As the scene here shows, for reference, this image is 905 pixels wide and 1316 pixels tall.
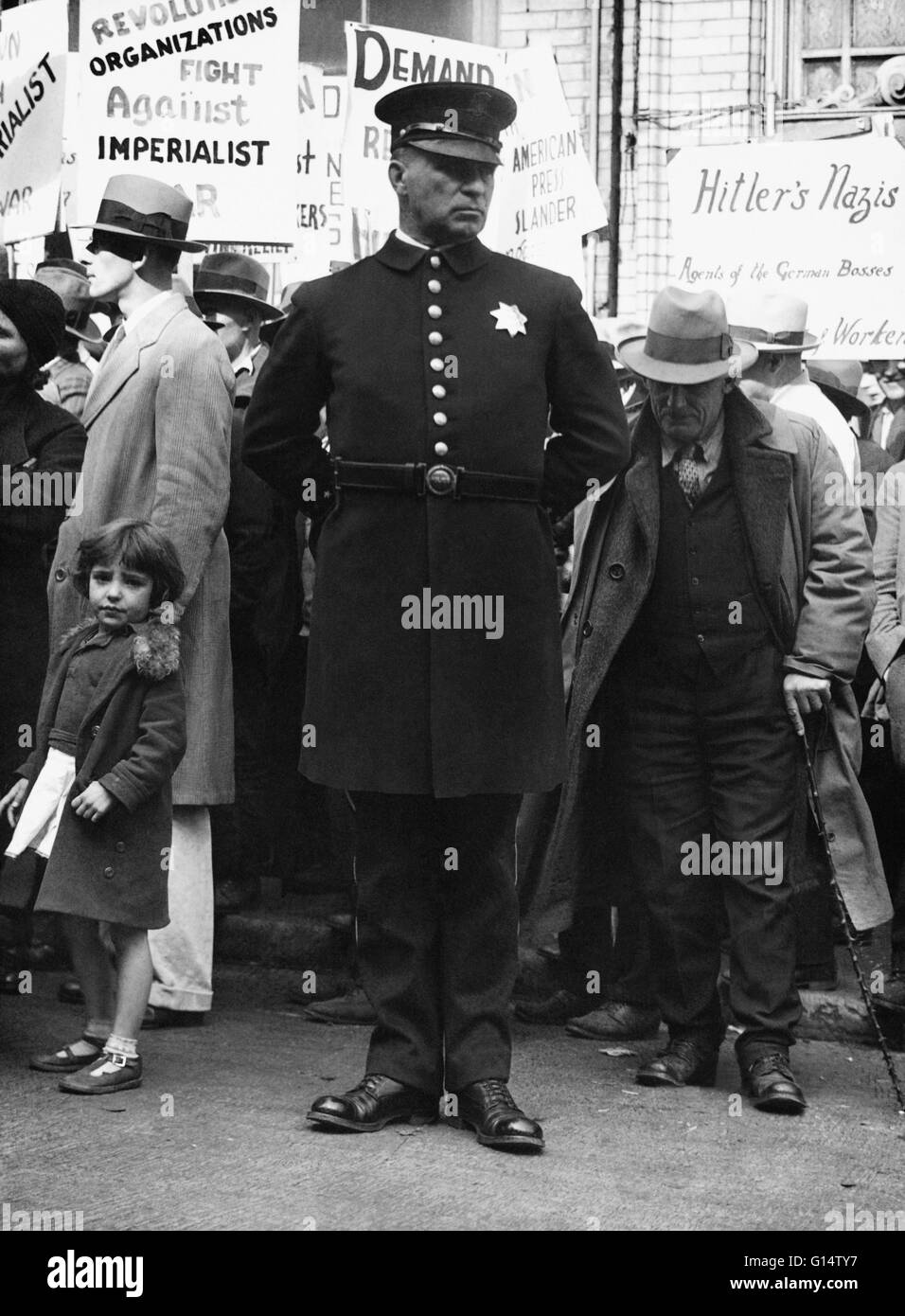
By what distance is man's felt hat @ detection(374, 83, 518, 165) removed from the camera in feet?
16.3

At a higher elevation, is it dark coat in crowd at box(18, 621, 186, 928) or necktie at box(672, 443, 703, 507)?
necktie at box(672, 443, 703, 507)

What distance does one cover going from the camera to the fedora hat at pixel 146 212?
20.9 feet

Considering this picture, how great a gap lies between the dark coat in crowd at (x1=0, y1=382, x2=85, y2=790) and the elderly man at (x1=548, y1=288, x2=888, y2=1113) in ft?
5.23

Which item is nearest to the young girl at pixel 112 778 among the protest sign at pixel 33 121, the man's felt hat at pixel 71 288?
the man's felt hat at pixel 71 288

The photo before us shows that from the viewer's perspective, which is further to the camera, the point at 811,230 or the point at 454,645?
the point at 811,230

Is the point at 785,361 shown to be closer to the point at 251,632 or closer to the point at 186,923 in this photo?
the point at 251,632

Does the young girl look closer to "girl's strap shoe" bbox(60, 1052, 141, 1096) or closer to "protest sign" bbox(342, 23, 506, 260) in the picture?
"girl's strap shoe" bbox(60, 1052, 141, 1096)

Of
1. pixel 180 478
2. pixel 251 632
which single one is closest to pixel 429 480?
pixel 180 478

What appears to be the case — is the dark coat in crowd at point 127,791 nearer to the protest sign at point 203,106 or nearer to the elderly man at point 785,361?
the elderly man at point 785,361

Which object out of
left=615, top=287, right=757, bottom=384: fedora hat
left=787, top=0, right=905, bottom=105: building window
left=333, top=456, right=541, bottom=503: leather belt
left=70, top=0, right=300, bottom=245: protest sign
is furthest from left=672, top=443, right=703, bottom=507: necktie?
left=787, top=0, right=905, bottom=105: building window

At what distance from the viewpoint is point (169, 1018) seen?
247 inches

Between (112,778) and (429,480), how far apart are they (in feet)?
3.75
